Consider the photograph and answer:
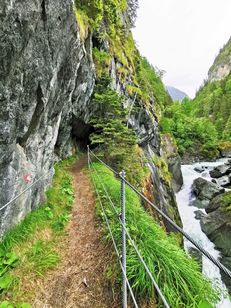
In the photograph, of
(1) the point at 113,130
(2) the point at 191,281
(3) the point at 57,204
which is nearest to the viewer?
(2) the point at 191,281

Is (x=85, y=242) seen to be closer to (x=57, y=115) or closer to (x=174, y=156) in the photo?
(x=57, y=115)

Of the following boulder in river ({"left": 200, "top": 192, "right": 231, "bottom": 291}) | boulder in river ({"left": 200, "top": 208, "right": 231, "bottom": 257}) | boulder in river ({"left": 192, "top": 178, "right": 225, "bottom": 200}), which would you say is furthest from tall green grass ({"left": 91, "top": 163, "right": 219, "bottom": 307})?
boulder in river ({"left": 192, "top": 178, "right": 225, "bottom": 200})

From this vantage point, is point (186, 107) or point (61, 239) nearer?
point (61, 239)

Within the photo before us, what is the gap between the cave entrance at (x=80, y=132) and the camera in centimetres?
1486

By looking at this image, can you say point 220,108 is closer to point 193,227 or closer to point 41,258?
point 193,227

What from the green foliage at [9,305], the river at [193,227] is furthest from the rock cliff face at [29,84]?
the river at [193,227]

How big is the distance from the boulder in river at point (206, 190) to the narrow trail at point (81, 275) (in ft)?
58.8

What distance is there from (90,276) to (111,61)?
15032 mm

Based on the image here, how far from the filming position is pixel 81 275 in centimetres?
420

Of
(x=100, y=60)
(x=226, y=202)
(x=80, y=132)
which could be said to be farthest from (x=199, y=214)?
(x=100, y=60)

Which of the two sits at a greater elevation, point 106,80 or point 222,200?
point 106,80

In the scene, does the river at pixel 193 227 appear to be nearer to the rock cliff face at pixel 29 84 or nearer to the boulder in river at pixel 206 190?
the boulder in river at pixel 206 190

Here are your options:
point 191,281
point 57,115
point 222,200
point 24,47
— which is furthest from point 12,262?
point 222,200

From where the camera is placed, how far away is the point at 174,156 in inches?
1069
